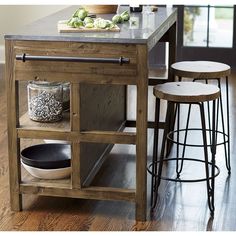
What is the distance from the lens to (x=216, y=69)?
350 cm

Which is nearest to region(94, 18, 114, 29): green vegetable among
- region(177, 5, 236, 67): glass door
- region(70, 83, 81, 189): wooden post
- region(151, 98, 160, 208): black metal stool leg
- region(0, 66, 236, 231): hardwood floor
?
region(70, 83, 81, 189): wooden post

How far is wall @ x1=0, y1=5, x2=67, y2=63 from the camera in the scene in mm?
6441

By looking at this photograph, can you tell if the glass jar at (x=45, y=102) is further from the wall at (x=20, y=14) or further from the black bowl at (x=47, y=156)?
the wall at (x=20, y=14)

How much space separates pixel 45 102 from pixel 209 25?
3529 mm

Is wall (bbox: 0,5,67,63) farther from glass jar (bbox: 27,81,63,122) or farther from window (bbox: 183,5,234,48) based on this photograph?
glass jar (bbox: 27,81,63,122)

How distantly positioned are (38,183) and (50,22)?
867 millimetres

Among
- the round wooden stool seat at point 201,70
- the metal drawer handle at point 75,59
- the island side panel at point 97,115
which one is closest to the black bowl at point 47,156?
the island side panel at point 97,115

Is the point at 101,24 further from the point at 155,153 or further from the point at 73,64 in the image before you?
the point at 155,153

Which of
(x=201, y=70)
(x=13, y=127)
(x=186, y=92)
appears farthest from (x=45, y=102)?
(x=201, y=70)

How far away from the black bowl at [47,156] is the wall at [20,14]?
3.24 m

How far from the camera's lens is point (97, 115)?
333cm

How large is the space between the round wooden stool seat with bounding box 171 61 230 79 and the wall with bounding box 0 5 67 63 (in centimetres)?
308

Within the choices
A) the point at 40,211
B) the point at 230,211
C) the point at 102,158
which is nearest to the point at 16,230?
the point at 40,211
